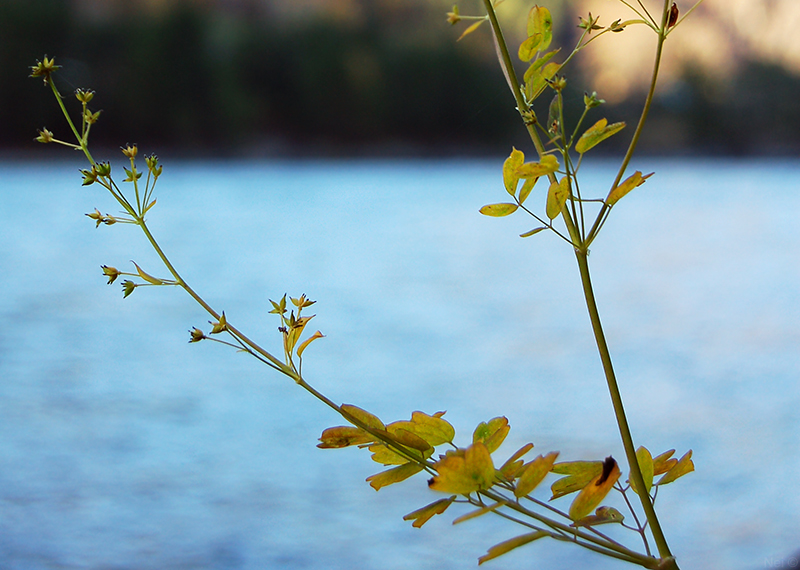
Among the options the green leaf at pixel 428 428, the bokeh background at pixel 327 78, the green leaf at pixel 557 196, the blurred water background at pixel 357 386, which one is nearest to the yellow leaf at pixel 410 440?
the green leaf at pixel 428 428

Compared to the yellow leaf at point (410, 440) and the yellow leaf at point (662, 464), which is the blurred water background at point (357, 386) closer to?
the yellow leaf at point (662, 464)

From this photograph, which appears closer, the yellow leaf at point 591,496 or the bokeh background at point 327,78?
the yellow leaf at point 591,496

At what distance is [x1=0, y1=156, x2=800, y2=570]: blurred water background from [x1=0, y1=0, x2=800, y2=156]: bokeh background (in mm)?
5394

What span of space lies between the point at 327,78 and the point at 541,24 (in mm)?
14187

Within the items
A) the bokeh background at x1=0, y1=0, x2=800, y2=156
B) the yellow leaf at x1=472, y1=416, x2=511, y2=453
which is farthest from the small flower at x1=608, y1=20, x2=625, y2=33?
the bokeh background at x1=0, y1=0, x2=800, y2=156

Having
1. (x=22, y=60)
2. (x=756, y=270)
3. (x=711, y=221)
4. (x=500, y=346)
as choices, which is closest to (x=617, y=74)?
(x=711, y=221)

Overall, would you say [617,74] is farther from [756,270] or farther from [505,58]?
[505,58]

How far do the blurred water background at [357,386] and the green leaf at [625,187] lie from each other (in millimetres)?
1124

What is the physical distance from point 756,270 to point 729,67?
9.02 meters

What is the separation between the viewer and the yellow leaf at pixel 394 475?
344 mm

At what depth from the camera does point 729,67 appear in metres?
12.4

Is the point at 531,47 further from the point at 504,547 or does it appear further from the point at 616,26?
the point at 504,547

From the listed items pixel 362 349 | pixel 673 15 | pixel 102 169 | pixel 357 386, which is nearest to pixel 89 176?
pixel 102 169

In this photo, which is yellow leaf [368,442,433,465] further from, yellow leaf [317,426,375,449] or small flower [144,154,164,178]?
small flower [144,154,164,178]
